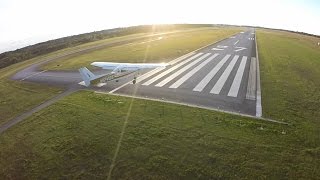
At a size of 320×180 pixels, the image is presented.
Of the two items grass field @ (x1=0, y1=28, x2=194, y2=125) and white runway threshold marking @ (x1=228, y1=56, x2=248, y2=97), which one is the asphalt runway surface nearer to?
white runway threshold marking @ (x1=228, y1=56, x2=248, y2=97)

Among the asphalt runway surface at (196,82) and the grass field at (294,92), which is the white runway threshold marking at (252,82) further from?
the grass field at (294,92)

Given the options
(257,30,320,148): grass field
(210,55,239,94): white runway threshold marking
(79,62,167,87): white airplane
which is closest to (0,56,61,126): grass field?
(79,62,167,87): white airplane

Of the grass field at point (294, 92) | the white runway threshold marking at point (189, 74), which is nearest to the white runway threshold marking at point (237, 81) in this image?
the grass field at point (294, 92)

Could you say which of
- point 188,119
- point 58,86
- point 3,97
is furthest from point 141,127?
point 3,97

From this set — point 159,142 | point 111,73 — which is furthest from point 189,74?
point 159,142

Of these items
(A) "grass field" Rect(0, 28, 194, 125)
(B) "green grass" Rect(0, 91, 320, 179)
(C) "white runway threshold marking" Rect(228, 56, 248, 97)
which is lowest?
(B) "green grass" Rect(0, 91, 320, 179)

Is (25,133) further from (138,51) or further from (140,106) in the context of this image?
(138,51)
